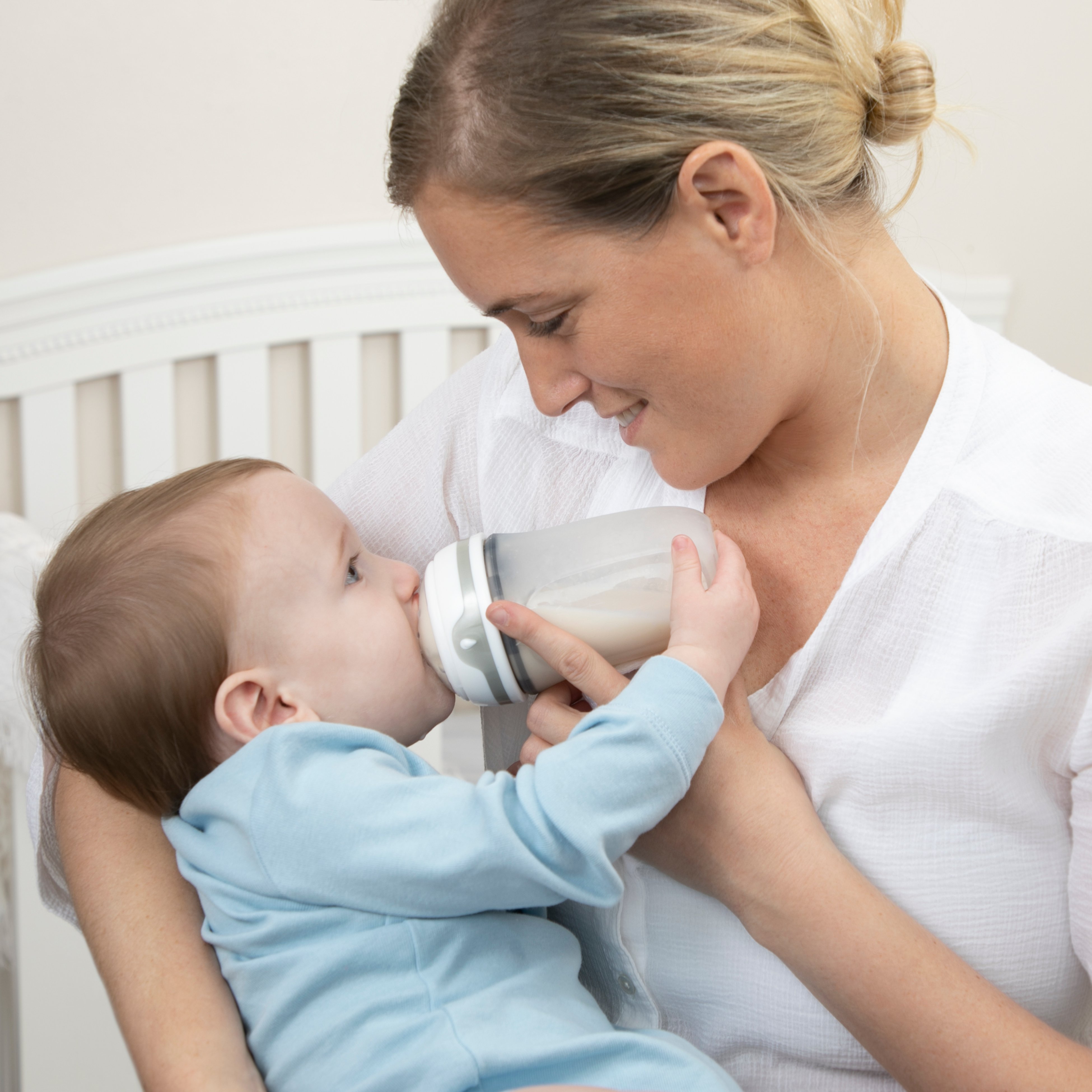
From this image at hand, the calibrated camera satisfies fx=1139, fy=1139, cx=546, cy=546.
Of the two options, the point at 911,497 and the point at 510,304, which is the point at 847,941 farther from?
the point at 510,304

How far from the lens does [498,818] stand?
2.84 ft

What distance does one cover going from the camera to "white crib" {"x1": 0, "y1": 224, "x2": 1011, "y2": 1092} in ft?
6.06

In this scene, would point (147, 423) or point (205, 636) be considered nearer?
point (205, 636)

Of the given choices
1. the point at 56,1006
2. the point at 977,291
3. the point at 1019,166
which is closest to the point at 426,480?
the point at 56,1006

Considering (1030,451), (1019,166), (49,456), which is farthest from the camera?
(1019,166)

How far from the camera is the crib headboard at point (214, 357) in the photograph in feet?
6.07

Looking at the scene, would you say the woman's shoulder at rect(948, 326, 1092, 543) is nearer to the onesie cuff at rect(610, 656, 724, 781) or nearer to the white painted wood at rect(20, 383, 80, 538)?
the onesie cuff at rect(610, 656, 724, 781)

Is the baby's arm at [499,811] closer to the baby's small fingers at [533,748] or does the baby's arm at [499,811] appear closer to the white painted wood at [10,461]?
the baby's small fingers at [533,748]

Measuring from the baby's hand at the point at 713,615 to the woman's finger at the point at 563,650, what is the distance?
0.19 feet

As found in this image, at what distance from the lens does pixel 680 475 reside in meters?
1.05

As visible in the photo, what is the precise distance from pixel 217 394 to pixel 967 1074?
156cm

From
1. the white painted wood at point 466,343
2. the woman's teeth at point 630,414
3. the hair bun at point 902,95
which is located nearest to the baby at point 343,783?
the woman's teeth at point 630,414

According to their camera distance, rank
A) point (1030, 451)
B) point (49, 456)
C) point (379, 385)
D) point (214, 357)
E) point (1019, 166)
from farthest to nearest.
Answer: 1. point (1019, 166)
2. point (379, 385)
3. point (214, 357)
4. point (49, 456)
5. point (1030, 451)

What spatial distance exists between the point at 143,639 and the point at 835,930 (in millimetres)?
617
